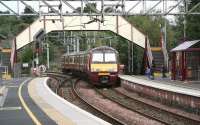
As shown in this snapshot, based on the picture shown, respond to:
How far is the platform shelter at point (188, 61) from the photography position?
37.6 m

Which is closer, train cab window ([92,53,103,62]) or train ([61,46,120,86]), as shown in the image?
train ([61,46,120,86])

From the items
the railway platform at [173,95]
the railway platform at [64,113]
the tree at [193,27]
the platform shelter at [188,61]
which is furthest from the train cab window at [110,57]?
the tree at [193,27]

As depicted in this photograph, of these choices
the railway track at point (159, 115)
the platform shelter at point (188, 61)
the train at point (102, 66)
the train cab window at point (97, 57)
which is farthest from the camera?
the train cab window at point (97, 57)

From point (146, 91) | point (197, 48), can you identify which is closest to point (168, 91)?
point (146, 91)

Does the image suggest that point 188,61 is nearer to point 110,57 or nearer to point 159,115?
point 110,57

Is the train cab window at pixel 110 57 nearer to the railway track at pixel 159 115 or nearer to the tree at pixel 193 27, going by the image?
the railway track at pixel 159 115

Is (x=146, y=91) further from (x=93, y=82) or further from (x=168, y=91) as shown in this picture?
(x=93, y=82)

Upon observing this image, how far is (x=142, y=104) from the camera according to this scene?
2788cm

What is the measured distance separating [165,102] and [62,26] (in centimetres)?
2620

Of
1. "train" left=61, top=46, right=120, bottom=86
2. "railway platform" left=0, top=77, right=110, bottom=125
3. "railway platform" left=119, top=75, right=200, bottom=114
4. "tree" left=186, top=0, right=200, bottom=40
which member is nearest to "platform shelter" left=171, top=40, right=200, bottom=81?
"railway platform" left=119, top=75, right=200, bottom=114

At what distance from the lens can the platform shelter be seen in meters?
37.6

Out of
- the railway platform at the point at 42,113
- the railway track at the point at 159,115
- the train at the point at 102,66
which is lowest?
the railway track at the point at 159,115

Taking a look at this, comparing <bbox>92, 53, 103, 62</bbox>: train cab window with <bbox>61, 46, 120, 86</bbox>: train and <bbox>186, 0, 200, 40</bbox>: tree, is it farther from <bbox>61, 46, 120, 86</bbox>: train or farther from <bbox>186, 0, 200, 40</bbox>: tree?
<bbox>186, 0, 200, 40</bbox>: tree

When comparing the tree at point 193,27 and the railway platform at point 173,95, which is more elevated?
the tree at point 193,27
